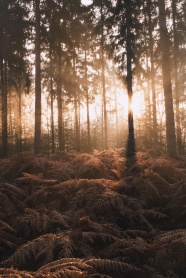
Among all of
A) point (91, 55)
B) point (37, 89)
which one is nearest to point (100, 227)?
point (37, 89)

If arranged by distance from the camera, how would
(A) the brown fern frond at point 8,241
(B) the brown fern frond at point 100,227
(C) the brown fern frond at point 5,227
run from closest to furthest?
(A) the brown fern frond at point 8,241 → (C) the brown fern frond at point 5,227 → (B) the brown fern frond at point 100,227

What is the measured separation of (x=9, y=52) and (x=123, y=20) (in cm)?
994

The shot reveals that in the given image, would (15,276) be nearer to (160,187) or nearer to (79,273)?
(79,273)

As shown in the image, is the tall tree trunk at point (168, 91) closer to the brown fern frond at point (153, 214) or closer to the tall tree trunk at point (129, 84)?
the tall tree trunk at point (129, 84)

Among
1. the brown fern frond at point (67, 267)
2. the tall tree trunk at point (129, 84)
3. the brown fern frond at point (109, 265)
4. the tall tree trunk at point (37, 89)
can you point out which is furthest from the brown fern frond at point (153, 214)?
the tall tree trunk at point (37, 89)

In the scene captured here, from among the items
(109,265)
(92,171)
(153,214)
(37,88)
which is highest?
(37,88)

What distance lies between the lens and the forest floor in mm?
3455

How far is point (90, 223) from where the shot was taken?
450 centimetres

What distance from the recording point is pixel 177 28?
20.2 m

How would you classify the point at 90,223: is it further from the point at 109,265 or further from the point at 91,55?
the point at 91,55

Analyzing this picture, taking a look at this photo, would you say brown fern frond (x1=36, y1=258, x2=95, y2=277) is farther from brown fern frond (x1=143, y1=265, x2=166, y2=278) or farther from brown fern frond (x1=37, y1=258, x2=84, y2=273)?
brown fern frond (x1=143, y1=265, x2=166, y2=278)

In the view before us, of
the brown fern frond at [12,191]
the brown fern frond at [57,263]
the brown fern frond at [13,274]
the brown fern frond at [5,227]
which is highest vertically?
the brown fern frond at [12,191]

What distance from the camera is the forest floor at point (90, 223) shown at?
346 centimetres

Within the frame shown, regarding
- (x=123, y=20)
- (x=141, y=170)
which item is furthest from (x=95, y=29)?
(x=141, y=170)
